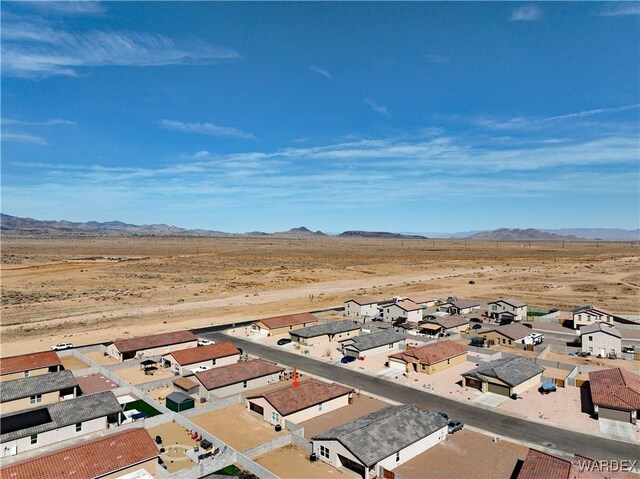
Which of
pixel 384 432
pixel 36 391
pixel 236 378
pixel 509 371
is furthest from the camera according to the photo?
pixel 236 378

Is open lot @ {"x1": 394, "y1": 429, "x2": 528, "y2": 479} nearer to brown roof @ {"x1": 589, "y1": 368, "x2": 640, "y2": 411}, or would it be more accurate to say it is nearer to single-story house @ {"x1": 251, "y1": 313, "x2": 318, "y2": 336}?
brown roof @ {"x1": 589, "y1": 368, "x2": 640, "y2": 411}

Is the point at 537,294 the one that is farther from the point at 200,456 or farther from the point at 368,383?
the point at 200,456

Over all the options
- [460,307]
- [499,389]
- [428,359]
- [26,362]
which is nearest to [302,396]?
[428,359]

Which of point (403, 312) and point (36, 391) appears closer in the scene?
point (36, 391)

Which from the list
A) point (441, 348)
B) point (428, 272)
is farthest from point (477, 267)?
point (441, 348)

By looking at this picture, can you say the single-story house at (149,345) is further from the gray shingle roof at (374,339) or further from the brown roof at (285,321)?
the gray shingle roof at (374,339)

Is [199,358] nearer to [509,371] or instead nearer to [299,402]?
[299,402]

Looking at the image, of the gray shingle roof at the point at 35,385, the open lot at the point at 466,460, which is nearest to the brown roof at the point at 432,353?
the open lot at the point at 466,460
